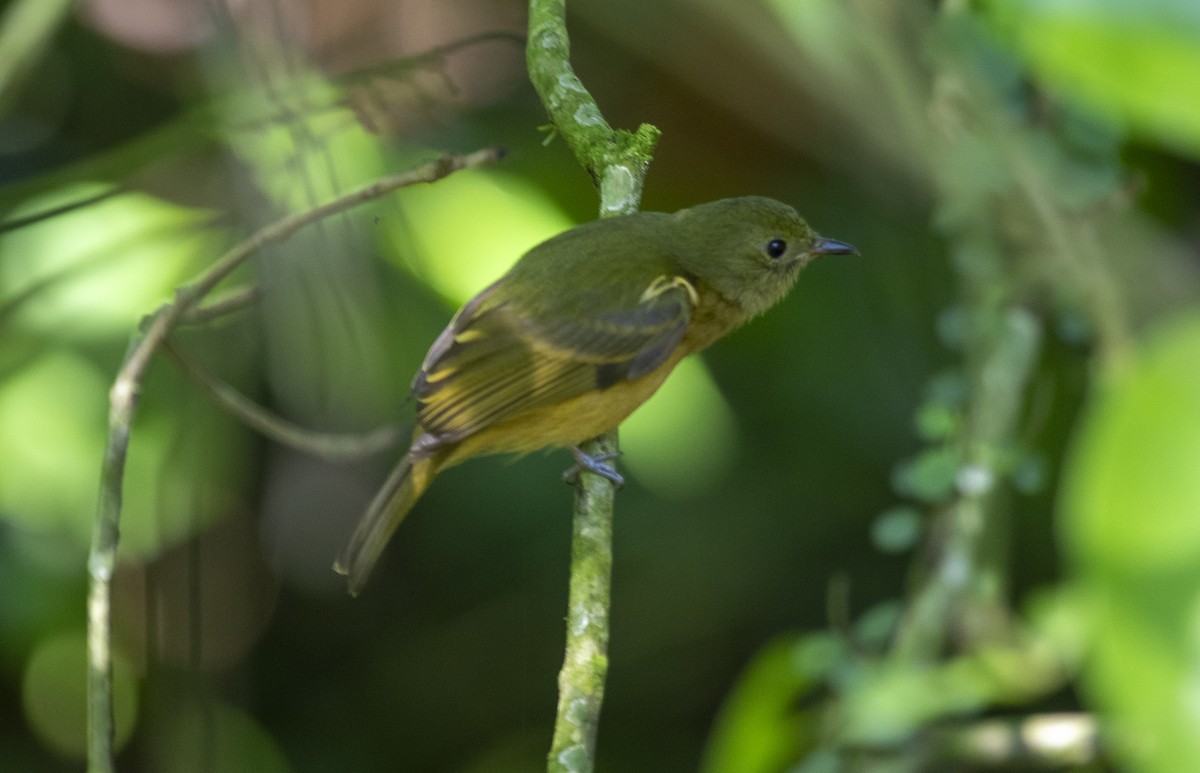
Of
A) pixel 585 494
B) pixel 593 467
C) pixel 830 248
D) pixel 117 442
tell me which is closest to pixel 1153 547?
pixel 585 494

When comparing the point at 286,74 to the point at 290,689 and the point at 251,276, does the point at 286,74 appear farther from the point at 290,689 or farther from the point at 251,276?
the point at 290,689

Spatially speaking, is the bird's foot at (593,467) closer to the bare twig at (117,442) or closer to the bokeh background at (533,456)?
the bokeh background at (533,456)

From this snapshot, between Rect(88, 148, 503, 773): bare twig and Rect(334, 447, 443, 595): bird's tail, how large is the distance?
1.95 feet

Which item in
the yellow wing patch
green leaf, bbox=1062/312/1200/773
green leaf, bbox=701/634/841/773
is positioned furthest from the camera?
the yellow wing patch

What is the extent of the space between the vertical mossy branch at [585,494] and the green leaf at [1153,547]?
0.69m

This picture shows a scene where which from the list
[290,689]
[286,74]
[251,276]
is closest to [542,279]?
[286,74]

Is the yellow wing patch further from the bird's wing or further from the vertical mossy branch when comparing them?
the vertical mossy branch

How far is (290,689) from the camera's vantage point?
141 inches

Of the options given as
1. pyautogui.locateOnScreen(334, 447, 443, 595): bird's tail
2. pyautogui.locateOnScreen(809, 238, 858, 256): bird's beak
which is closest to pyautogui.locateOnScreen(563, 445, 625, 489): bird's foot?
pyautogui.locateOnScreen(334, 447, 443, 595): bird's tail

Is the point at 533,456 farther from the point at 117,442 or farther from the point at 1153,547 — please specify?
the point at 1153,547

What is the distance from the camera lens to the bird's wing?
2746 millimetres

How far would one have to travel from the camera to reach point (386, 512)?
274 centimetres

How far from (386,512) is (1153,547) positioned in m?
1.64

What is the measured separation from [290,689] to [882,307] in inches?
73.7
